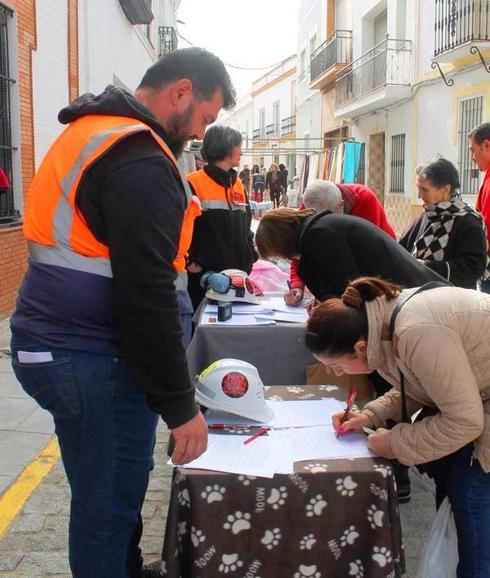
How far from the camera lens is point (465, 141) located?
1234 cm

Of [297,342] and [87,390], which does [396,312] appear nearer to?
[87,390]

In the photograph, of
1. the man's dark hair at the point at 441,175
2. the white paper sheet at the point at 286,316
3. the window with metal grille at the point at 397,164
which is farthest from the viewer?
the window with metal grille at the point at 397,164

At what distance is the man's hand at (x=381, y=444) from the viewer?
1.80 meters

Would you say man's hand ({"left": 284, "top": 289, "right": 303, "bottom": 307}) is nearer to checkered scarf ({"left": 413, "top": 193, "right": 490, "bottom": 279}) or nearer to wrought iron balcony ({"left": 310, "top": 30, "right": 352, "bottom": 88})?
checkered scarf ({"left": 413, "top": 193, "right": 490, "bottom": 279})

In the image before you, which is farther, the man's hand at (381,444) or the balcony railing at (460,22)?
the balcony railing at (460,22)

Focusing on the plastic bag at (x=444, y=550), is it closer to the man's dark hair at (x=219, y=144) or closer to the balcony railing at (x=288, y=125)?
the man's dark hair at (x=219, y=144)

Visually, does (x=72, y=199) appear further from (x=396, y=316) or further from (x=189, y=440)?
(x=396, y=316)

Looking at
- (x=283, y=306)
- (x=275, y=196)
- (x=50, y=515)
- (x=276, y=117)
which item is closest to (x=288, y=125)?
(x=276, y=117)

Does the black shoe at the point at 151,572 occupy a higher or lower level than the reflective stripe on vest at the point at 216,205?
lower

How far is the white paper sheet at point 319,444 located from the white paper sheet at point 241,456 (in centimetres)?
4

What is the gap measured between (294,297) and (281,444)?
5.99ft

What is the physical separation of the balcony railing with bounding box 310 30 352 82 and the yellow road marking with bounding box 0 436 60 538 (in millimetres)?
18519

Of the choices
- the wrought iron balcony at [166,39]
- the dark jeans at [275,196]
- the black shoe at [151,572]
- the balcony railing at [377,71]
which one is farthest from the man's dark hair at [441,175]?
the dark jeans at [275,196]

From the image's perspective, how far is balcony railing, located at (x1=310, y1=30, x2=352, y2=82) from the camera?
1967 cm
